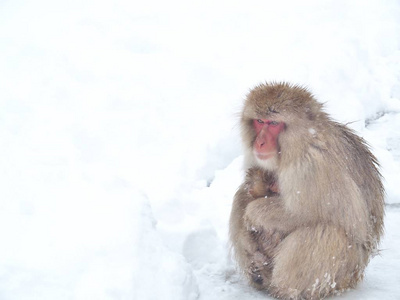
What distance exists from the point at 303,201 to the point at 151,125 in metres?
1.88

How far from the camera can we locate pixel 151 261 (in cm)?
229

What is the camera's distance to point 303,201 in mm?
2482

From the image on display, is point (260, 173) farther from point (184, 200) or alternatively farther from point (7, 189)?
point (7, 189)

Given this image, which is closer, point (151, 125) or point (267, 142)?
point (267, 142)

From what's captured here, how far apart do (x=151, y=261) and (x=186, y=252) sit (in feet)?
2.24

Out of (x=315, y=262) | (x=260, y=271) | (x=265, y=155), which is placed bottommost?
(x=260, y=271)

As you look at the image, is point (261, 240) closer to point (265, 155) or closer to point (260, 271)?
point (260, 271)

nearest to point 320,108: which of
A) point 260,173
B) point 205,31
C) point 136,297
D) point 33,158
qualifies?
point 260,173

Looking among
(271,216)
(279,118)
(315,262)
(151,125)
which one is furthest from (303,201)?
(151,125)

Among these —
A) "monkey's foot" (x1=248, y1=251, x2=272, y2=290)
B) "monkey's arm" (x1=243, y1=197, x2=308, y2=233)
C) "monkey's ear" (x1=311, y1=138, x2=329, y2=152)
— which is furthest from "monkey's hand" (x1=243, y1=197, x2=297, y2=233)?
"monkey's ear" (x1=311, y1=138, x2=329, y2=152)

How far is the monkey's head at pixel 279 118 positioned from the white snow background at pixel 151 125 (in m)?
0.50

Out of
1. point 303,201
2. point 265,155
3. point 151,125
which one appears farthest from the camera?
point 151,125

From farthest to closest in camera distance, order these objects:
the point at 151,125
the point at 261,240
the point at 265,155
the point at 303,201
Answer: the point at 151,125 → the point at 261,240 → the point at 265,155 → the point at 303,201

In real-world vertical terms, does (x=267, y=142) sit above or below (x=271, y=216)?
above
